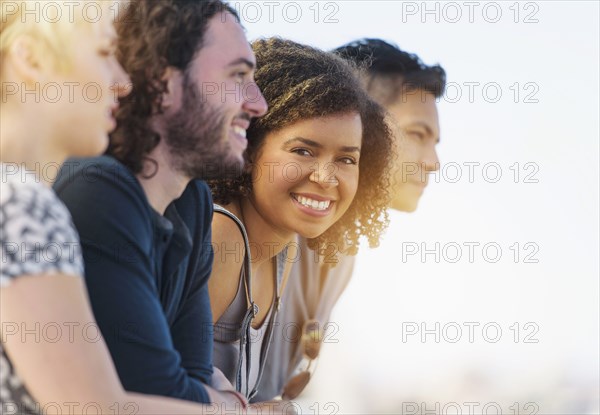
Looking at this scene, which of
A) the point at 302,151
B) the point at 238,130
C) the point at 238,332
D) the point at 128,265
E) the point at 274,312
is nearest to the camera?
the point at 128,265

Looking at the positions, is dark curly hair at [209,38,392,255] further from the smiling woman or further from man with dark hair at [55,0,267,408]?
man with dark hair at [55,0,267,408]

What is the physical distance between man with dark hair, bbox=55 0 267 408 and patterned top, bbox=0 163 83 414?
239 mm

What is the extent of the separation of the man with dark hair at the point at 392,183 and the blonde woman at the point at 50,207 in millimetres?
2126

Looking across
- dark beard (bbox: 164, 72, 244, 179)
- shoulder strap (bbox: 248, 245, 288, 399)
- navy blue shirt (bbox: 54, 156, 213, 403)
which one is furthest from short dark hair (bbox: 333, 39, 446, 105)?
navy blue shirt (bbox: 54, 156, 213, 403)

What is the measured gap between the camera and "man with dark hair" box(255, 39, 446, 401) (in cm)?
402

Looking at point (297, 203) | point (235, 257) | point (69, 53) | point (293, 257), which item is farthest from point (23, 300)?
point (293, 257)

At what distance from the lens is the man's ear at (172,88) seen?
2102mm

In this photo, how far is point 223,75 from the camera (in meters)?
2.16

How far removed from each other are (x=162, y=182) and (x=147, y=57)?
28 centimetres

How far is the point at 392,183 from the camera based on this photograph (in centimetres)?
421

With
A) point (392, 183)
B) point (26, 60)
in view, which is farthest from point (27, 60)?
point (392, 183)

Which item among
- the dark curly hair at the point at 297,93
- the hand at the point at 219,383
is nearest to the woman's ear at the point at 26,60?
the hand at the point at 219,383

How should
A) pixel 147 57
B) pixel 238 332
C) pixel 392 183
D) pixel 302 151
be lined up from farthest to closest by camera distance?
pixel 392 183, pixel 302 151, pixel 238 332, pixel 147 57

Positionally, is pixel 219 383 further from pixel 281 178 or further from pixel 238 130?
pixel 281 178
